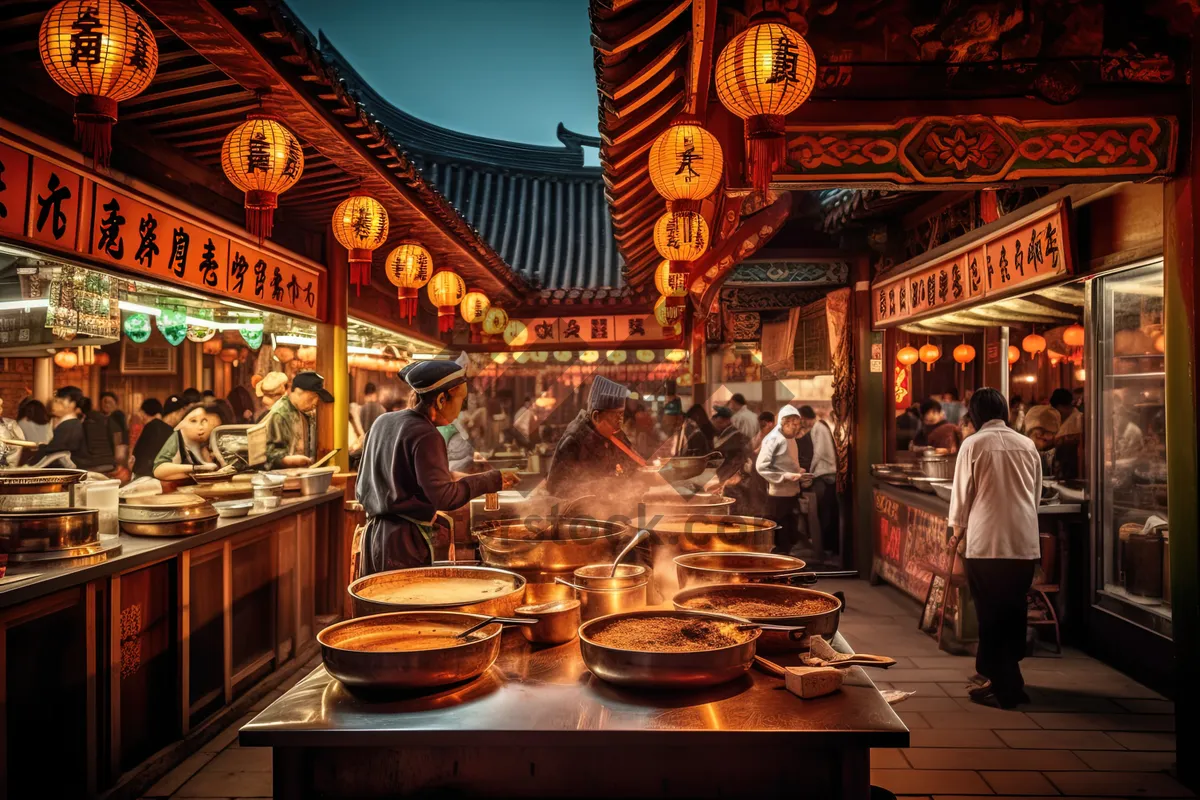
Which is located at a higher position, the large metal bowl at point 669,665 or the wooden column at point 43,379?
the wooden column at point 43,379

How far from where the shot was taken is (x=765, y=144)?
3.86m

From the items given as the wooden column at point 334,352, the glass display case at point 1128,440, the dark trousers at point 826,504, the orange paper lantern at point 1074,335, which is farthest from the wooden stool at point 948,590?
the wooden column at point 334,352

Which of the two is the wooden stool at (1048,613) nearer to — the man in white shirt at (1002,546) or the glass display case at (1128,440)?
the glass display case at (1128,440)

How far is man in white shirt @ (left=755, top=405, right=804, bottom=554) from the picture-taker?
993cm

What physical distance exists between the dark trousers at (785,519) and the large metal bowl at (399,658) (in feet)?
27.6

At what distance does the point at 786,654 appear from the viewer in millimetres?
2371

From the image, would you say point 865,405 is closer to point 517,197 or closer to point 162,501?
point 162,501

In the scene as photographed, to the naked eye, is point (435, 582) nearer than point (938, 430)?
Yes

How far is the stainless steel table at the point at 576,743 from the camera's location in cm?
187

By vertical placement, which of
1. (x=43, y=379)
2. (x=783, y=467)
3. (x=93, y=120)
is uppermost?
(x=93, y=120)

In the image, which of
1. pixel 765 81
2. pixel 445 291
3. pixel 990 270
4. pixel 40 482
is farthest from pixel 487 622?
pixel 445 291

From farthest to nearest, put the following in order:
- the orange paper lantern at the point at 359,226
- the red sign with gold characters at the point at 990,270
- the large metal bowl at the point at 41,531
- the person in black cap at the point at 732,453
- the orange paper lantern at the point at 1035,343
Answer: the orange paper lantern at the point at 1035,343
the person in black cap at the point at 732,453
the orange paper lantern at the point at 359,226
the red sign with gold characters at the point at 990,270
the large metal bowl at the point at 41,531

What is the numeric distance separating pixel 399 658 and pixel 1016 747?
171 inches

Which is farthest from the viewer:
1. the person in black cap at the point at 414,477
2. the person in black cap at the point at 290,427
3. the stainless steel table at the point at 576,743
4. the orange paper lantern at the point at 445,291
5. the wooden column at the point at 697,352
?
the wooden column at the point at 697,352
